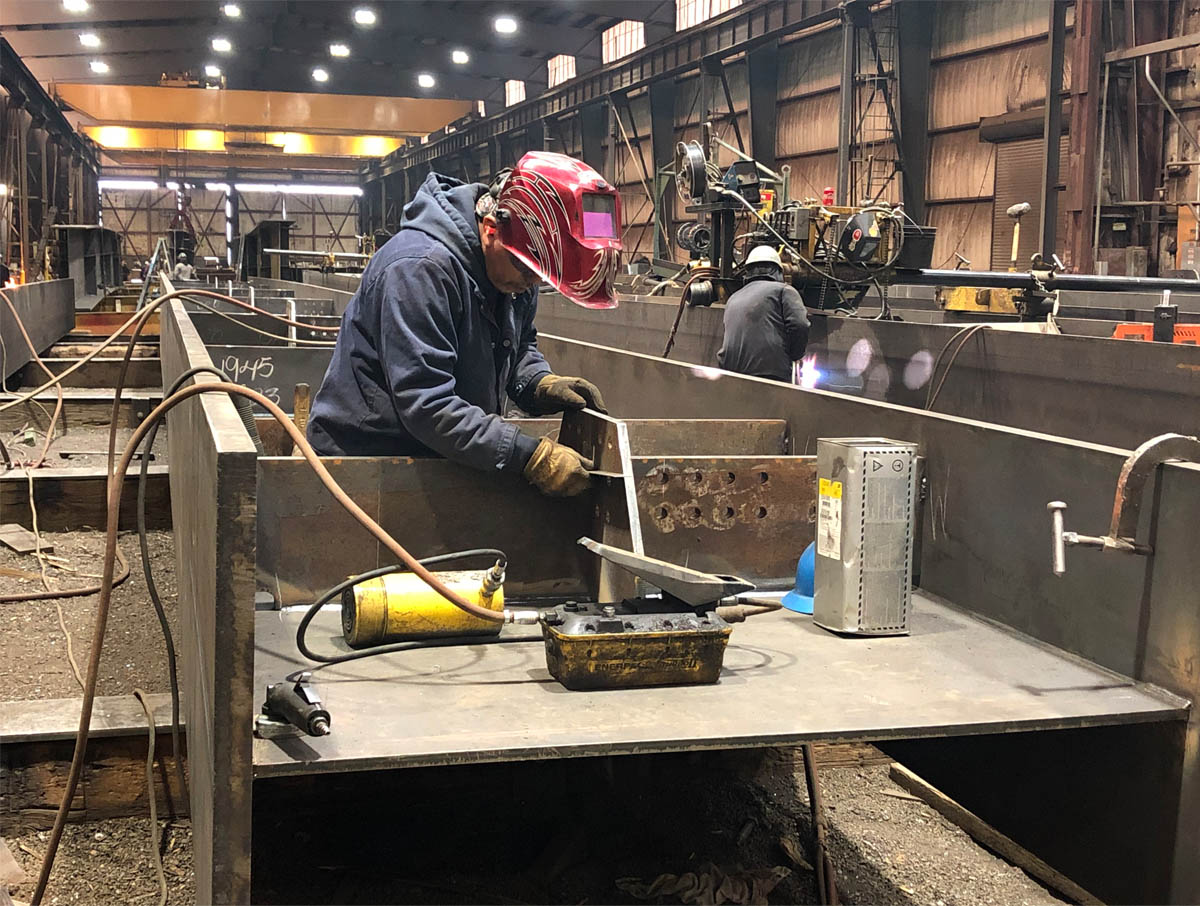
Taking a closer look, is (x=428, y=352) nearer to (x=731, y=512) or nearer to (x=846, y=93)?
(x=731, y=512)

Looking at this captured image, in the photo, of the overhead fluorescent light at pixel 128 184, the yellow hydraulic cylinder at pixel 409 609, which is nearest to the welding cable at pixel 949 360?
the yellow hydraulic cylinder at pixel 409 609

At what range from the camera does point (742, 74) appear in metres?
18.8

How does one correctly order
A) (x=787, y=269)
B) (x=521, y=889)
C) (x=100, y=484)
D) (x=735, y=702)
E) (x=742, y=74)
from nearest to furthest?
1. (x=735, y=702)
2. (x=521, y=889)
3. (x=100, y=484)
4. (x=787, y=269)
5. (x=742, y=74)

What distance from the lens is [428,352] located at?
281 cm

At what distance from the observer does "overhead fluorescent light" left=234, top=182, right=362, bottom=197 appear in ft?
134

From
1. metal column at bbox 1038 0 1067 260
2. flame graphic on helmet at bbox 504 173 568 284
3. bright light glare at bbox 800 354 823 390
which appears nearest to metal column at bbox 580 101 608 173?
metal column at bbox 1038 0 1067 260

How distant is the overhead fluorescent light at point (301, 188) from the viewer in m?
40.8

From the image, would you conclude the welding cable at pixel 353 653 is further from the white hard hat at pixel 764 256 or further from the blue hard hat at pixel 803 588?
the white hard hat at pixel 764 256

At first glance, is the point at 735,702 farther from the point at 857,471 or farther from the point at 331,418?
the point at 331,418

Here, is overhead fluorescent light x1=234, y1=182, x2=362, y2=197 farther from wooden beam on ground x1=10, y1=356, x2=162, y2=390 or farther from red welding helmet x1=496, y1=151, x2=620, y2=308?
red welding helmet x1=496, y1=151, x2=620, y2=308

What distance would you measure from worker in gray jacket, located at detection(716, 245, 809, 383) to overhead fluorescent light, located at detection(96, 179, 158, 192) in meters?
38.9

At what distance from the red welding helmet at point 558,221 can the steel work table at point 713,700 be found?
3.23 ft

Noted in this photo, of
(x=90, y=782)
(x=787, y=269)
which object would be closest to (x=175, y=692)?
(x=90, y=782)

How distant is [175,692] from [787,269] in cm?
559
